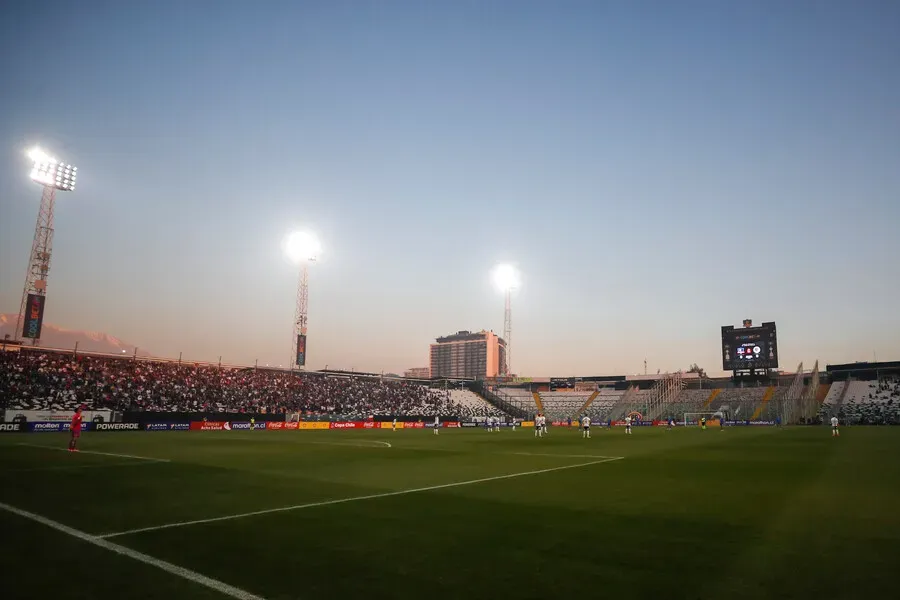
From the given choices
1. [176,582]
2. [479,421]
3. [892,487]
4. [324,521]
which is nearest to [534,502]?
[324,521]

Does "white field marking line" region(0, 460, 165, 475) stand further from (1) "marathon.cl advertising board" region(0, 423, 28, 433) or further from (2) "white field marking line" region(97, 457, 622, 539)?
(1) "marathon.cl advertising board" region(0, 423, 28, 433)

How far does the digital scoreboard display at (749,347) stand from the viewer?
262ft

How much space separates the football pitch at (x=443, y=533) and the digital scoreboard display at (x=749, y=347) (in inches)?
2746

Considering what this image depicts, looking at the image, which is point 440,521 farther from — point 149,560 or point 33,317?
point 33,317

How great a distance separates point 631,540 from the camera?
8555mm

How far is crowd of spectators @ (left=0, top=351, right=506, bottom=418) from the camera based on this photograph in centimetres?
5069

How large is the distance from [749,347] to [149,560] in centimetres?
8921

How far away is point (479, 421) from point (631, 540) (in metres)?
75.8

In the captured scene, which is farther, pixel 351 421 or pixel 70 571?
pixel 351 421

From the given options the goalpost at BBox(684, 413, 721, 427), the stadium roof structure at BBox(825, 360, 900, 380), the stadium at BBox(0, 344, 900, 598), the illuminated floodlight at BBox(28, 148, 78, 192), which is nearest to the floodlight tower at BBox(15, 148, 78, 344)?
the illuminated floodlight at BBox(28, 148, 78, 192)

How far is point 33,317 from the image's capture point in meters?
58.5

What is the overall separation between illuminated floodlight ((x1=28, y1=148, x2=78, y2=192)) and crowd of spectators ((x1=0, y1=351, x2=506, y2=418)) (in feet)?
61.3

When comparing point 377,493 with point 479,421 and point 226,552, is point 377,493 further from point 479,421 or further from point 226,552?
point 479,421

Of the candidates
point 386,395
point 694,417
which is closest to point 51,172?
point 386,395
